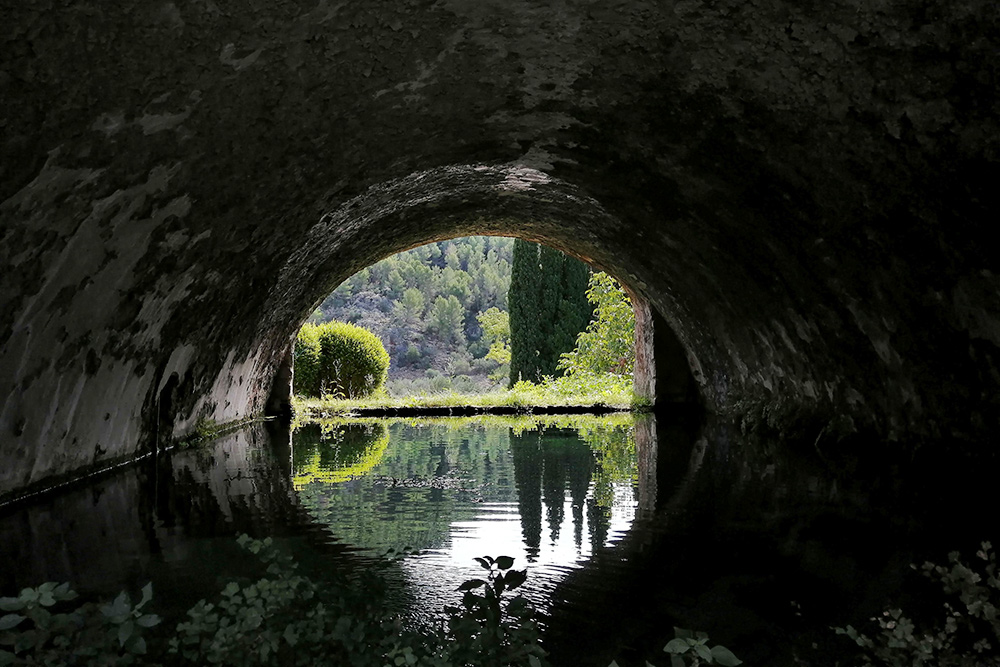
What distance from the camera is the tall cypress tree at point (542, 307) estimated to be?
28.9 m

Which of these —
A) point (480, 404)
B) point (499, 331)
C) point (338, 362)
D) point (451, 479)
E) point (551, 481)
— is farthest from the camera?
point (499, 331)

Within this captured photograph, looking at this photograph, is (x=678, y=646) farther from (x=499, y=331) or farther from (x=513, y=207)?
(x=499, y=331)

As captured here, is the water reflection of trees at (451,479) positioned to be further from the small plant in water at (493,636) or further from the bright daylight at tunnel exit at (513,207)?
the small plant in water at (493,636)

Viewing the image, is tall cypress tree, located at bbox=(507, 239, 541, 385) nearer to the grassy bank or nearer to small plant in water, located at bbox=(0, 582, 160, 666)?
the grassy bank

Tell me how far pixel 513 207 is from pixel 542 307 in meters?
18.9

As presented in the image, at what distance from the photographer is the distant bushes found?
2020 cm

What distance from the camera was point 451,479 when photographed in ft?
23.8

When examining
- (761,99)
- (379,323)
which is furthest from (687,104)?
(379,323)

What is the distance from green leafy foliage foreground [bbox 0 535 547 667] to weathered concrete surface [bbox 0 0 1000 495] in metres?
2.07

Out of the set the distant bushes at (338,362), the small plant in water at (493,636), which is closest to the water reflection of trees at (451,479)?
the small plant in water at (493,636)

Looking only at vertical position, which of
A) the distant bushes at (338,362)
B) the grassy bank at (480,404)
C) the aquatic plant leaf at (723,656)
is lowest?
the aquatic plant leaf at (723,656)

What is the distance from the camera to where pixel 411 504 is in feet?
19.7

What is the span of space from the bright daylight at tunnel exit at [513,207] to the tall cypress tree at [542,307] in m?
18.7

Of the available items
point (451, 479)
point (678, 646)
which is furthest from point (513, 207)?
point (678, 646)
